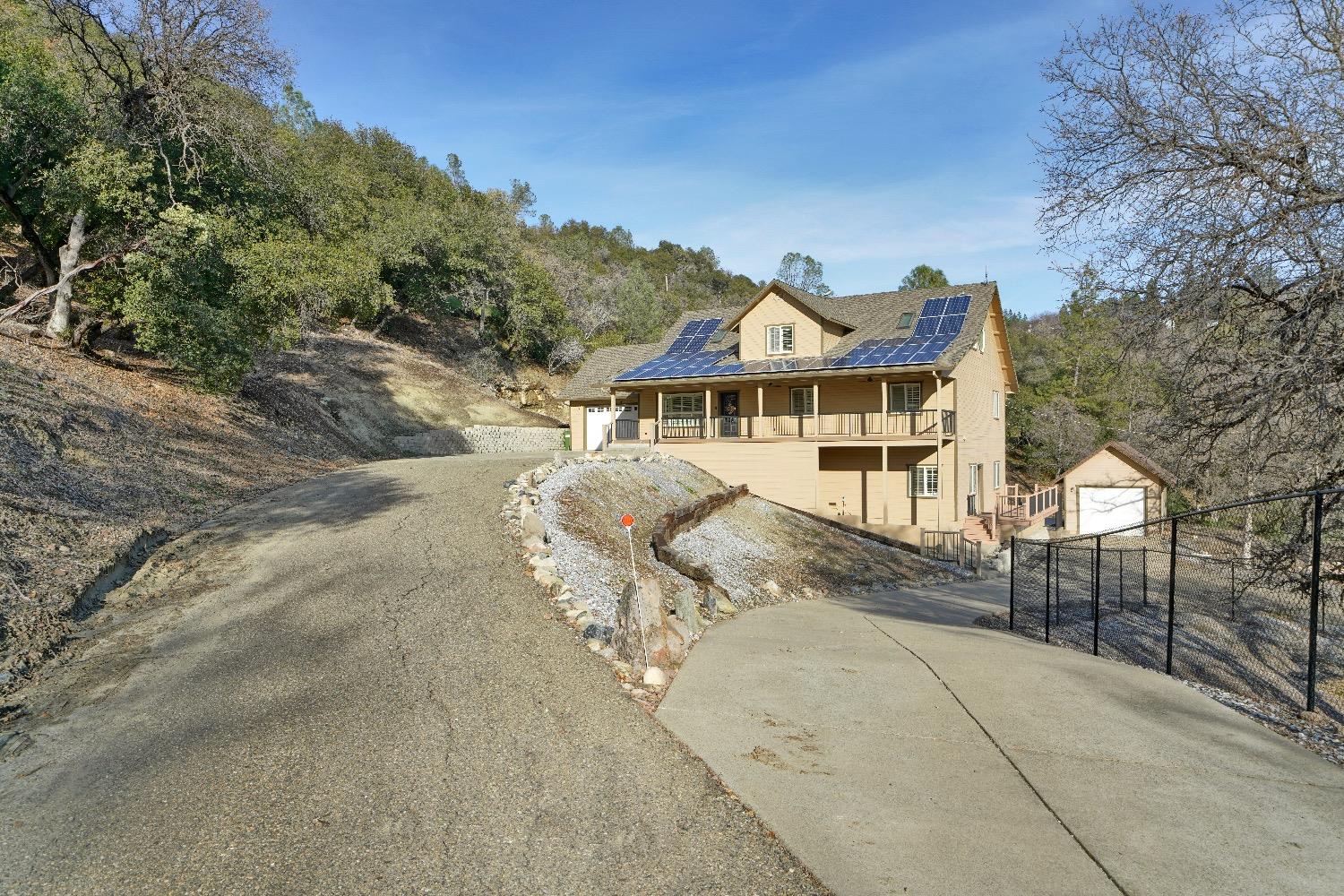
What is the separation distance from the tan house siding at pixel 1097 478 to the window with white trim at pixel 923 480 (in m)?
9.25

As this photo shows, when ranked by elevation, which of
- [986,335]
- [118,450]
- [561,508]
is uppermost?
[986,335]

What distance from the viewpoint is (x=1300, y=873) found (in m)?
3.96

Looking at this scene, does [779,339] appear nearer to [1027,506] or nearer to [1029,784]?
[1027,506]

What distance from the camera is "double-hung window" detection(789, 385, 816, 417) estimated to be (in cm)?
2480

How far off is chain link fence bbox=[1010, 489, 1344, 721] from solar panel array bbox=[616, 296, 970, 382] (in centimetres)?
945

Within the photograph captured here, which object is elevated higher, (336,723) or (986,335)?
(986,335)

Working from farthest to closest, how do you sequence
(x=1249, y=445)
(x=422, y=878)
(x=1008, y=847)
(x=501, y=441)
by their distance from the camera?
1. (x=501, y=441)
2. (x=1249, y=445)
3. (x=1008, y=847)
4. (x=422, y=878)

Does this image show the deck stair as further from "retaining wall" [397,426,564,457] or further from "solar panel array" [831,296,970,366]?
"retaining wall" [397,426,564,457]

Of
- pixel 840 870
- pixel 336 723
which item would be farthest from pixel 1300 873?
pixel 336 723

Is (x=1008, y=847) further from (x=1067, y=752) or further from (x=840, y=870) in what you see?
(x=1067, y=752)

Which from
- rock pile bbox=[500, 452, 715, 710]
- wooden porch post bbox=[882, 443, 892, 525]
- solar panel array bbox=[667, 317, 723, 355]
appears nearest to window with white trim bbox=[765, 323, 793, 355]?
solar panel array bbox=[667, 317, 723, 355]

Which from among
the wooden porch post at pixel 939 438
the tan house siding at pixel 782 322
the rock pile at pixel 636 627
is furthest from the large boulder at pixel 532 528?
the tan house siding at pixel 782 322

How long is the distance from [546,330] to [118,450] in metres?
31.7

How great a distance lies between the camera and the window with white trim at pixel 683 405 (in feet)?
88.3
